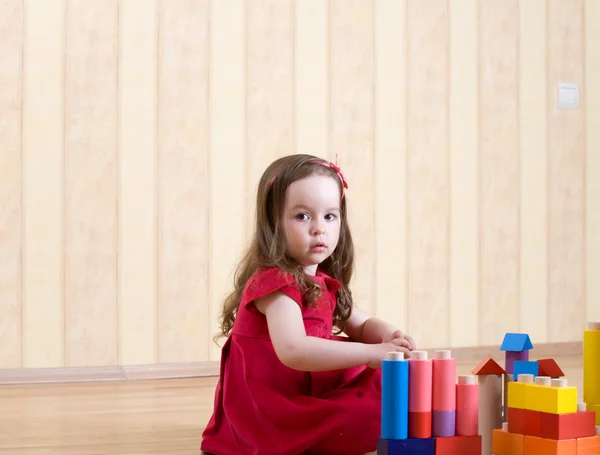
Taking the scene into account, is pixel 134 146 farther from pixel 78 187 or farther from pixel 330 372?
pixel 330 372

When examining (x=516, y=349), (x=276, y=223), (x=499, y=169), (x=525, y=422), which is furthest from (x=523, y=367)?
(x=499, y=169)

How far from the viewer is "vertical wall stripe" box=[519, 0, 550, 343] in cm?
301

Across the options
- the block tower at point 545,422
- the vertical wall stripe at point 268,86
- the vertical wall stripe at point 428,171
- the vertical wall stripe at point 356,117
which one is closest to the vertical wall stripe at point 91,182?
the vertical wall stripe at point 268,86

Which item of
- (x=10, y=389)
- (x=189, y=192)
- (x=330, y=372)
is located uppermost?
(x=189, y=192)

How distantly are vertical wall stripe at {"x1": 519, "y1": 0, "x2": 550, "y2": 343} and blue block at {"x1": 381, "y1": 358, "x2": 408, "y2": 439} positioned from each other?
1885 millimetres

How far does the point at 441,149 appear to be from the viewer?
2.92 metres

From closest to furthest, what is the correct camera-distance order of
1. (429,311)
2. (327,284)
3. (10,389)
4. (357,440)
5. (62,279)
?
(357,440) < (327,284) < (10,389) < (62,279) < (429,311)

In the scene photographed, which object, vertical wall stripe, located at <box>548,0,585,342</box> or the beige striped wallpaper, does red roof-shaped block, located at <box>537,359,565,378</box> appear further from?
vertical wall stripe, located at <box>548,0,585,342</box>

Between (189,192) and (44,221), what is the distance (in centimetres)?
39

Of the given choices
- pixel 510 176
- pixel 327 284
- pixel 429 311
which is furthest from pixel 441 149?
pixel 327 284

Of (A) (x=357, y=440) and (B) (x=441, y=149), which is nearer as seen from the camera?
(A) (x=357, y=440)

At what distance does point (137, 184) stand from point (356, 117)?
0.69 metres

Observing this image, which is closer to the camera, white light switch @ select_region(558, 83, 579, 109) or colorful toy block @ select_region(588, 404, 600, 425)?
colorful toy block @ select_region(588, 404, 600, 425)

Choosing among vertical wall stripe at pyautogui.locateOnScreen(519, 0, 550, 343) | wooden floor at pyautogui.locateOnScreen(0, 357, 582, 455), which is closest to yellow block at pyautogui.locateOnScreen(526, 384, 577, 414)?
wooden floor at pyautogui.locateOnScreen(0, 357, 582, 455)
